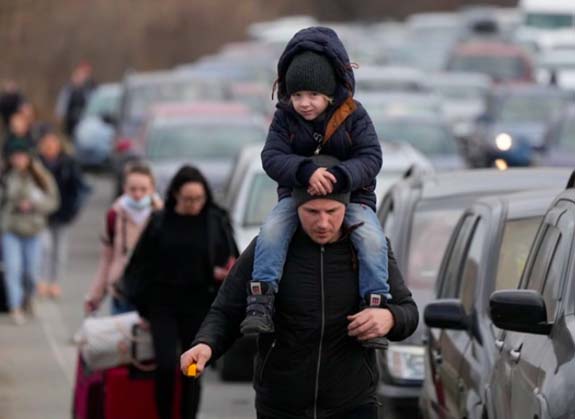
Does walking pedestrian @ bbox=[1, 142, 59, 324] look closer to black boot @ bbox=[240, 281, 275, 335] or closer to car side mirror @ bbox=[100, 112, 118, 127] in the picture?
car side mirror @ bbox=[100, 112, 118, 127]

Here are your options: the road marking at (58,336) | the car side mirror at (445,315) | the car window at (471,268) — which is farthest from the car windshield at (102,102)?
the car side mirror at (445,315)

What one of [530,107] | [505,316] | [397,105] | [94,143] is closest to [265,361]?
[505,316]

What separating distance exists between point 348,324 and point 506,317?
612 mm

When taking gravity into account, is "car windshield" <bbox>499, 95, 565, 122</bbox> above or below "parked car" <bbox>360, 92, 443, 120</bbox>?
above

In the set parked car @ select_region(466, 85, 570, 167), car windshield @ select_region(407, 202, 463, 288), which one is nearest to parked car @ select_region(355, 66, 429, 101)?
parked car @ select_region(466, 85, 570, 167)

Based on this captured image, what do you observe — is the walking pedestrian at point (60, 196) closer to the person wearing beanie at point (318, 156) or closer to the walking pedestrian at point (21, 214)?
the walking pedestrian at point (21, 214)

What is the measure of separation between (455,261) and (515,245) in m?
0.56

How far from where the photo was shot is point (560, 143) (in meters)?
22.9

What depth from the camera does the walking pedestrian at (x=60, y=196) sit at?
829 inches

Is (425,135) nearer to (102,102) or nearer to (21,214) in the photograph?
(21,214)

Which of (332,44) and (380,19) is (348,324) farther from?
(380,19)

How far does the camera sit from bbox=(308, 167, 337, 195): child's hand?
6.54 meters

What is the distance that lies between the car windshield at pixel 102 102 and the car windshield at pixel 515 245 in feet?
90.6

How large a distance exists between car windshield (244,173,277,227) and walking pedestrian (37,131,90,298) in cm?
505
